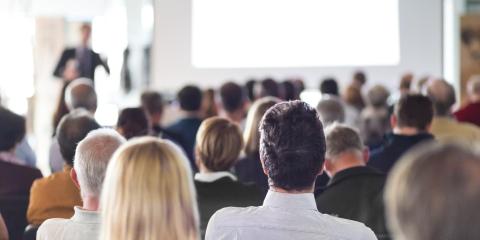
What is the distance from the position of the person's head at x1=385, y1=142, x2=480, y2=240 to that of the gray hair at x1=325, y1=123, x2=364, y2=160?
2.72m

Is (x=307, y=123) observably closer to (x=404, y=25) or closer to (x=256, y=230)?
(x=256, y=230)

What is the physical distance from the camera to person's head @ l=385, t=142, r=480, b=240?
48.9 inches

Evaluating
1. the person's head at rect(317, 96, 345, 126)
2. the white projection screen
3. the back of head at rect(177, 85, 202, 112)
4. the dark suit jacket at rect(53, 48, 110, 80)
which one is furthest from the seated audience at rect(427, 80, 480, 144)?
the white projection screen

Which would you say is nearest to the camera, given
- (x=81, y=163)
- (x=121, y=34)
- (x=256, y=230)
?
(x=256, y=230)

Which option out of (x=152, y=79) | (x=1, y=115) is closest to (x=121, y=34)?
(x=152, y=79)

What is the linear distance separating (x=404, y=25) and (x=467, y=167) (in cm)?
1128

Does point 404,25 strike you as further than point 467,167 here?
Yes

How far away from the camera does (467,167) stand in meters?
1.25

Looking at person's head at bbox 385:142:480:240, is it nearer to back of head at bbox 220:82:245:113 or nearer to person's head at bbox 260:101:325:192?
person's head at bbox 260:101:325:192

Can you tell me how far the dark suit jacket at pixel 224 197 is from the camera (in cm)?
374

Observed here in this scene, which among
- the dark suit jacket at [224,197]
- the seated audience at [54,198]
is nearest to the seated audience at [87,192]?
the dark suit jacket at [224,197]

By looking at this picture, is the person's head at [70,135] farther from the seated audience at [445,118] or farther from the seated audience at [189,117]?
the seated audience at [445,118]

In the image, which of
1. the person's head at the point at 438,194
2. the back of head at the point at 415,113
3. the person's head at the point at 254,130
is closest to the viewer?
the person's head at the point at 438,194

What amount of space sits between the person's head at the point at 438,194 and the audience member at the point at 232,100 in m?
5.90
